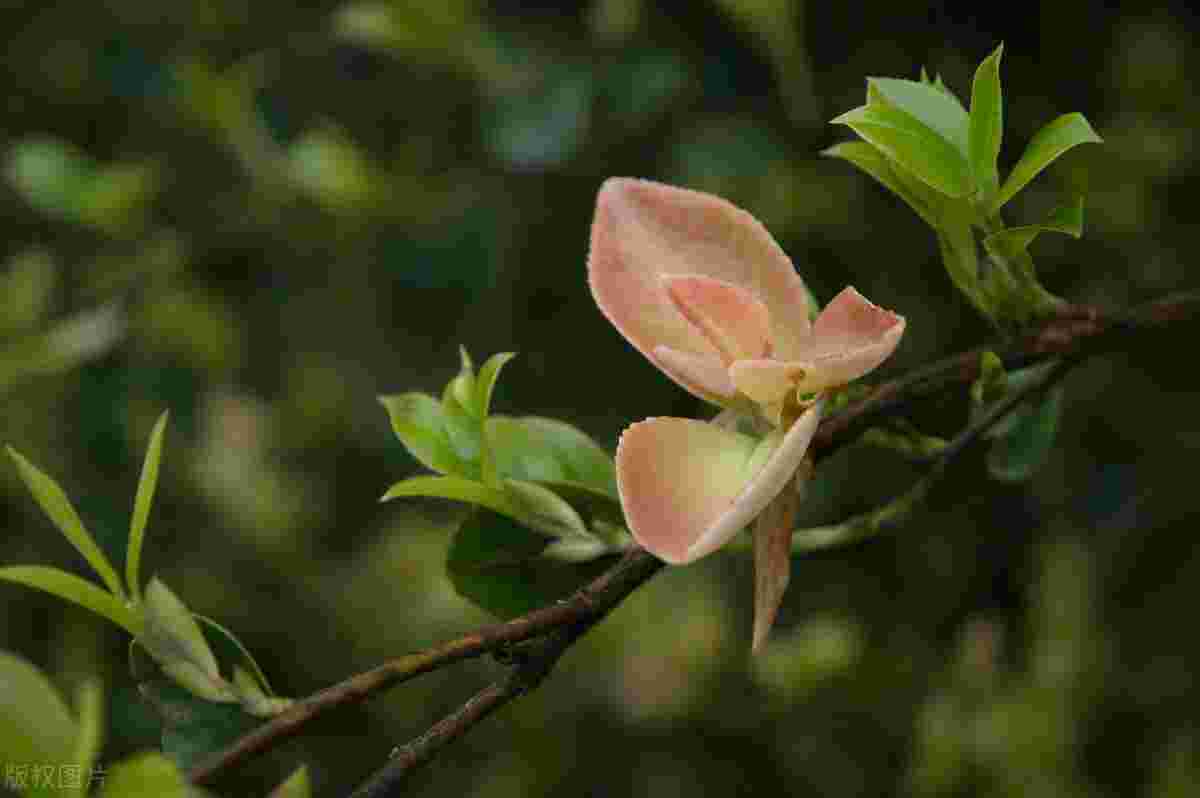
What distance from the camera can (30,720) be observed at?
0.31 meters

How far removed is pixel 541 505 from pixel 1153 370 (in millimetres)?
552

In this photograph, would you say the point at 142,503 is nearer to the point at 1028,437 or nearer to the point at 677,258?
the point at 677,258

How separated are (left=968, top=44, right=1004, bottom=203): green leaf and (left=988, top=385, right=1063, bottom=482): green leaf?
117mm

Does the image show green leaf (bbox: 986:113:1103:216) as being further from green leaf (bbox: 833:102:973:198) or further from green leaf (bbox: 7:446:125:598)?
green leaf (bbox: 7:446:125:598)

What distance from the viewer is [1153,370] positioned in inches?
33.0

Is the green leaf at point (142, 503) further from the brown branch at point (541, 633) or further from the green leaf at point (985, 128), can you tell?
the green leaf at point (985, 128)

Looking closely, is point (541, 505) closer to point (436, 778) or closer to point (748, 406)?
point (748, 406)

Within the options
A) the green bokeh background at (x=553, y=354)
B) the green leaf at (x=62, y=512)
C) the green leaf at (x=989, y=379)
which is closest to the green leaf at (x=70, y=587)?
the green leaf at (x=62, y=512)

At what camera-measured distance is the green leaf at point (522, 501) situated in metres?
0.38

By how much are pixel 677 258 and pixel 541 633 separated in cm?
9

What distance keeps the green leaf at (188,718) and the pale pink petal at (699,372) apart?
0.13 metres

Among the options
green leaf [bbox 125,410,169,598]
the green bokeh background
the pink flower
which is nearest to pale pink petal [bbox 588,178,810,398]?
the pink flower

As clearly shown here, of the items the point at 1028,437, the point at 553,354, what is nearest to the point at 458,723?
the point at 1028,437

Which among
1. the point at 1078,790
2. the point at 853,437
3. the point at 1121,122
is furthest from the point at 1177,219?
the point at 853,437
